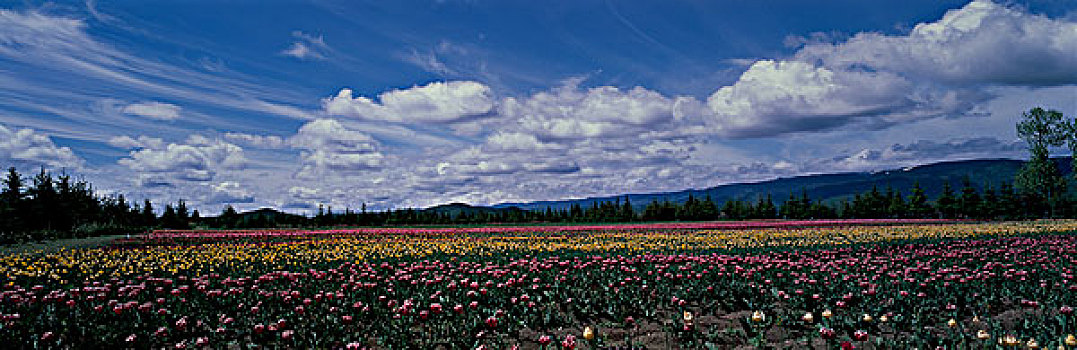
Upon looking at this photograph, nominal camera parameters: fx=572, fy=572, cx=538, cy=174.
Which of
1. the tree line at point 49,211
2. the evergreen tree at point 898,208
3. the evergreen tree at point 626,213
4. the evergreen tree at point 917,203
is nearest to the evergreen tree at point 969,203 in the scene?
the evergreen tree at point 917,203

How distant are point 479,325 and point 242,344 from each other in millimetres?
2897

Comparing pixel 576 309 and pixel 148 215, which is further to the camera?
pixel 148 215

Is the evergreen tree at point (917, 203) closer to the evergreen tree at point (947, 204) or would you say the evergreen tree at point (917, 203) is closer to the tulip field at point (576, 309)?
the evergreen tree at point (947, 204)

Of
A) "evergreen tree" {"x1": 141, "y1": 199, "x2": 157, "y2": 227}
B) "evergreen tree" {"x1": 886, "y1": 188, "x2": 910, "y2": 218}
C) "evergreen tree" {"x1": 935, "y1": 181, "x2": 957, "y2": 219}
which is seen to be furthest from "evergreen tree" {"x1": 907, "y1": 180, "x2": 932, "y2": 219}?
"evergreen tree" {"x1": 141, "y1": 199, "x2": 157, "y2": 227}

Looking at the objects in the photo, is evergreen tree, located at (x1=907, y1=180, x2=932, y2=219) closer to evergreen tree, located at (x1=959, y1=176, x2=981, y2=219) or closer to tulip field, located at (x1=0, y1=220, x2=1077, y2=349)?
evergreen tree, located at (x1=959, y1=176, x2=981, y2=219)

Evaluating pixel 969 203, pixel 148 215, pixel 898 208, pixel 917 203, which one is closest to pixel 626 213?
pixel 898 208

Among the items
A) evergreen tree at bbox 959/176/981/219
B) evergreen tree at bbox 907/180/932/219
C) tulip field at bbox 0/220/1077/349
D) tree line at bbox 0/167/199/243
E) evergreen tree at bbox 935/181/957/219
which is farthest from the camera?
evergreen tree at bbox 907/180/932/219

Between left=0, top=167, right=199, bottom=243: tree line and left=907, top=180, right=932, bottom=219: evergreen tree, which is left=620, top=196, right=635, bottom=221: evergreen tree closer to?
left=907, top=180, right=932, bottom=219: evergreen tree

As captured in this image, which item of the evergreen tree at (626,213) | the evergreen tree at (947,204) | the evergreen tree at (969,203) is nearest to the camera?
the evergreen tree at (969,203)

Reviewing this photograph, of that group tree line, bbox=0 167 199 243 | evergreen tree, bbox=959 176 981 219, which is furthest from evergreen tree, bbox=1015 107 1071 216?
tree line, bbox=0 167 199 243

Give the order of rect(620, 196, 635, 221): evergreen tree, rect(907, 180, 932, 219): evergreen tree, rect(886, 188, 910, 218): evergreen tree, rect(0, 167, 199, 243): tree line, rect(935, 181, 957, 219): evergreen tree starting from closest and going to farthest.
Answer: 1. rect(0, 167, 199, 243): tree line
2. rect(935, 181, 957, 219): evergreen tree
3. rect(907, 180, 932, 219): evergreen tree
4. rect(886, 188, 910, 218): evergreen tree
5. rect(620, 196, 635, 221): evergreen tree

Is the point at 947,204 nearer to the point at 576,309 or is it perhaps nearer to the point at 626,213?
the point at 626,213

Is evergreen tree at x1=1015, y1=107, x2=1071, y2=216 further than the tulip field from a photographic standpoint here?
Yes

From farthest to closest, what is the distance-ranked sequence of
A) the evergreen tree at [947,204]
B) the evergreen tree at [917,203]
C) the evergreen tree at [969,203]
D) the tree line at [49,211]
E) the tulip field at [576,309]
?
the evergreen tree at [917,203] → the evergreen tree at [947,204] → the evergreen tree at [969,203] → the tree line at [49,211] → the tulip field at [576,309]
